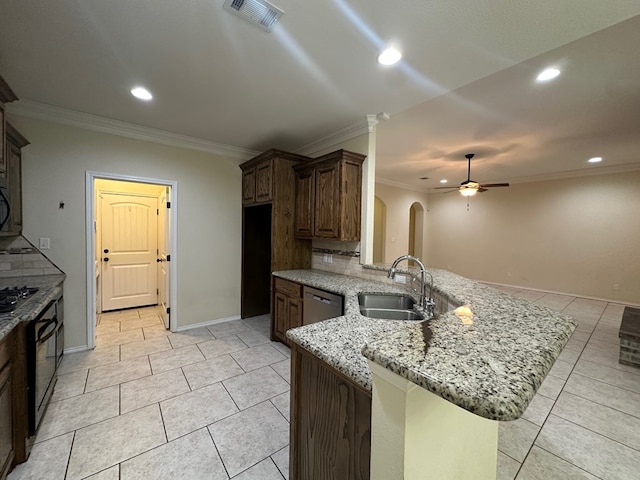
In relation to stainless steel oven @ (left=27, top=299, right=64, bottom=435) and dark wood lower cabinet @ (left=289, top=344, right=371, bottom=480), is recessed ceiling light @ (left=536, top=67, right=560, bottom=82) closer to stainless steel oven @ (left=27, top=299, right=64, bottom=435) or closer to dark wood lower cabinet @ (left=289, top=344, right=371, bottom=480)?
dark wood lower cabinet @ (left=289, top=344, right=371, bottom=480)

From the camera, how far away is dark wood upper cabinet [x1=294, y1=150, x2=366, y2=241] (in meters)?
2.94

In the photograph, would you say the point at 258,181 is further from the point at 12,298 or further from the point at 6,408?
the point at 6,408

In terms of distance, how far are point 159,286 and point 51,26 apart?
389 centimetres

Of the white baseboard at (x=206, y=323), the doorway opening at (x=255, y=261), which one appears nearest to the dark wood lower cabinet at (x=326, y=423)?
the white baseboard at (x=206, y=323)

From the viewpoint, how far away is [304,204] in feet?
11.2

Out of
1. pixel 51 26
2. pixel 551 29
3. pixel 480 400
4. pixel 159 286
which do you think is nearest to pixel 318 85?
pixel 551 29

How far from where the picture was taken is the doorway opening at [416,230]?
27.2 feet

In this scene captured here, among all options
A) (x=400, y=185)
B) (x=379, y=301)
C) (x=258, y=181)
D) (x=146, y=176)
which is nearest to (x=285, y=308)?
(x=379, y=301)

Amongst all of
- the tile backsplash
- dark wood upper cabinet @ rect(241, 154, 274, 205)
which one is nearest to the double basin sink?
dark wood upper cabinet @ rect(241, 154, 274, 205)

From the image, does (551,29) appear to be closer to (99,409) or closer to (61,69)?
(61,69)

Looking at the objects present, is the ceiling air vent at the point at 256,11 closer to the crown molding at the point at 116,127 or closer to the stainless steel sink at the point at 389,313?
the stainless steel sink at the point at 389,313

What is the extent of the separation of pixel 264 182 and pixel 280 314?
1740 millimetres

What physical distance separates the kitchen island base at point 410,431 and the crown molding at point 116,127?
380cm

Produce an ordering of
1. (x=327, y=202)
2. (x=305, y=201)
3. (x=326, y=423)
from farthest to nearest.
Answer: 1. (x=305, y=201)
2. (x=327, y=202)
3. (x=326, y=423)
